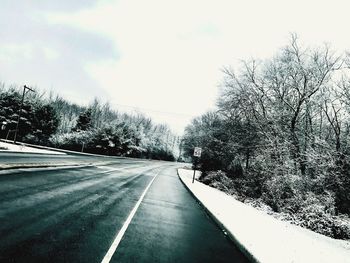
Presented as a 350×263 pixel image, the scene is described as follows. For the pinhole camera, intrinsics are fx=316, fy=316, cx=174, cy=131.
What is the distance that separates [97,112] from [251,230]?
12894 cm

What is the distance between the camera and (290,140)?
24016 millimetres

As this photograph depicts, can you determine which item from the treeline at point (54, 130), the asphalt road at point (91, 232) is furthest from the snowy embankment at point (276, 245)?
the treeline at point (54, 130)

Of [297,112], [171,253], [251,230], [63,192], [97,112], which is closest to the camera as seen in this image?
[171,253]

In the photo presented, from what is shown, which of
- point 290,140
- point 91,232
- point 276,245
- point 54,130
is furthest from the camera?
point 54,130

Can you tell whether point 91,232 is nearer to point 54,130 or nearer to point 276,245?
point 276,245

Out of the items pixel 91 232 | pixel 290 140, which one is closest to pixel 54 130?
pixel 290 140

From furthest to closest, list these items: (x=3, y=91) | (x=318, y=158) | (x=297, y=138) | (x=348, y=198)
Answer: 1. (x=3, y=91)
2. (x=297, y=138)
3. (x=318, y=158)
4. (x=348, y=198)

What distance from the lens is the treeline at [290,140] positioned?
1518 centimetres

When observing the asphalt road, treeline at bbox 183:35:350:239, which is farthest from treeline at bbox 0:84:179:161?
the asphalt road

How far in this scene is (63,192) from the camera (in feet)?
37.2

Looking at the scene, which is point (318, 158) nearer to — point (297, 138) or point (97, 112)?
point (297, 138)

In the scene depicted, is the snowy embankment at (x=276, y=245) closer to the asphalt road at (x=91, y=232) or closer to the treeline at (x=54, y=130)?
the asphalt road at (x=91, y=232)

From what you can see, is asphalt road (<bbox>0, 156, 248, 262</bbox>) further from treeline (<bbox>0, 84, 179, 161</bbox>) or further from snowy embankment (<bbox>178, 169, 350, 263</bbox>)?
treeline (<bbox>0, 84, 179, 161</bbox>)

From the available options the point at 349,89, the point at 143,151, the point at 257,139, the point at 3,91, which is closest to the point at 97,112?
the point at 143,151
